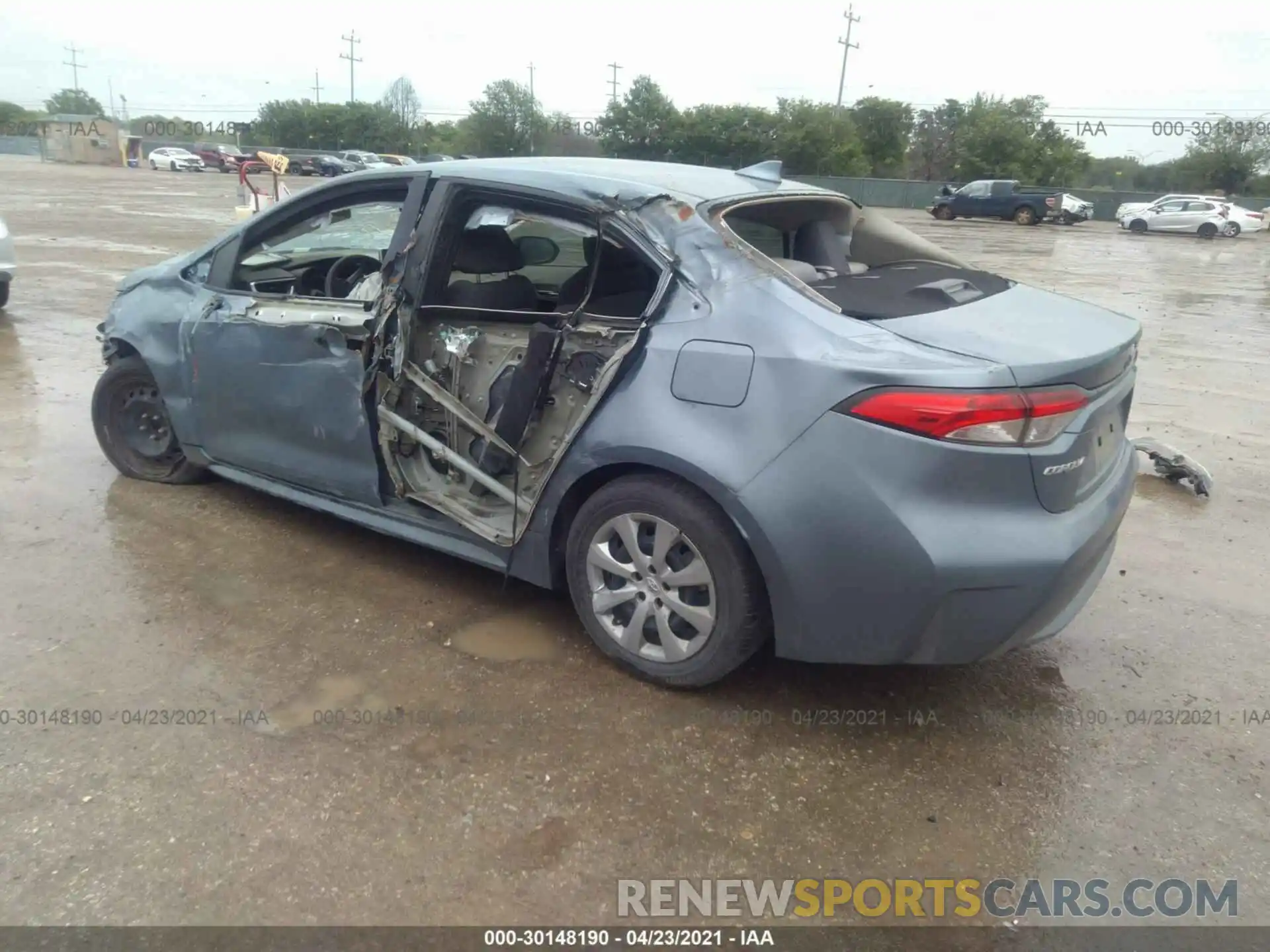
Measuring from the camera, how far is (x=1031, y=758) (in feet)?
9.55

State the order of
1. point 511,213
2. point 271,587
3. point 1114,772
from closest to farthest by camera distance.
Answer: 1. point 1114,772
2. point 511,213
3. point 271,587

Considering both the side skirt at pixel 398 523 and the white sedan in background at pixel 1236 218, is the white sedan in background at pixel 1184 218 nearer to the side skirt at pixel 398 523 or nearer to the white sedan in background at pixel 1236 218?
the white sedan in background at pixel 1236 218

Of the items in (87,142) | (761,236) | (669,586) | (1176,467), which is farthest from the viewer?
(87,142)

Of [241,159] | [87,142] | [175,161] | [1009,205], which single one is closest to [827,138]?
[1009,205]

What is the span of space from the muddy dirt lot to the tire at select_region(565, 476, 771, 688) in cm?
16

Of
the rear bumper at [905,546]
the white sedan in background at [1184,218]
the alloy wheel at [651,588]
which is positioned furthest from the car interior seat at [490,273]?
the white sedan in background at [1184,218]

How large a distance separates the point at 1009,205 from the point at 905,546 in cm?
3816

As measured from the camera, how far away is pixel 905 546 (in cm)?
260

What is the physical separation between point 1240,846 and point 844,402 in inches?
62.8

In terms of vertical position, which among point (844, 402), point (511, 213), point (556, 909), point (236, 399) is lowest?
point (556, 909)

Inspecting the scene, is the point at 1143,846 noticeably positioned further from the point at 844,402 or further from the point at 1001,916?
the point at 844,402

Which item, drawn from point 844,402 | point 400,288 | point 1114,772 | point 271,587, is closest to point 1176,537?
point 1114,772

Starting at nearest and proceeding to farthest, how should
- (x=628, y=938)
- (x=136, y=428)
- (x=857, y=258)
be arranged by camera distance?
(x=628, y=938) → (x=857, y=258) → (x=136, y=428)

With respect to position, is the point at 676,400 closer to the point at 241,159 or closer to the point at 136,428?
the point at 136,428
